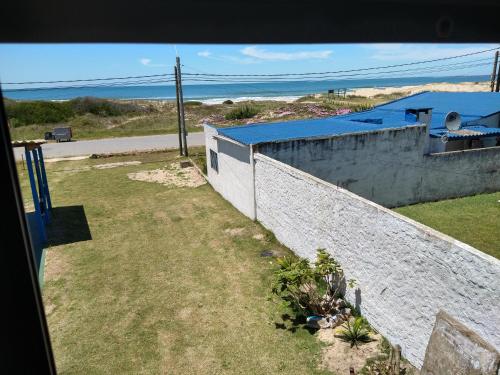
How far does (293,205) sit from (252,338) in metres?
3.54

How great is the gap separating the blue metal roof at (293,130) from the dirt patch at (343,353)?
20.2 ft

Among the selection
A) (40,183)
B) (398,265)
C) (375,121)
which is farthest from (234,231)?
(375,121)

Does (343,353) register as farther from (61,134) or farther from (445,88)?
(445,88)

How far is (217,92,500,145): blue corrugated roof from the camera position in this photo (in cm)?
1217

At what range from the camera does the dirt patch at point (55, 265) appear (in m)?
8.55

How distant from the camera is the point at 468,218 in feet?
35.9

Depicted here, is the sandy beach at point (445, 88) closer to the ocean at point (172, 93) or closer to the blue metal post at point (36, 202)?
the ocean at point (172, 93)

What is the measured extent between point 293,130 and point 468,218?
6.21m

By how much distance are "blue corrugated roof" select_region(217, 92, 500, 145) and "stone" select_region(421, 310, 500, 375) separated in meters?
7.16
